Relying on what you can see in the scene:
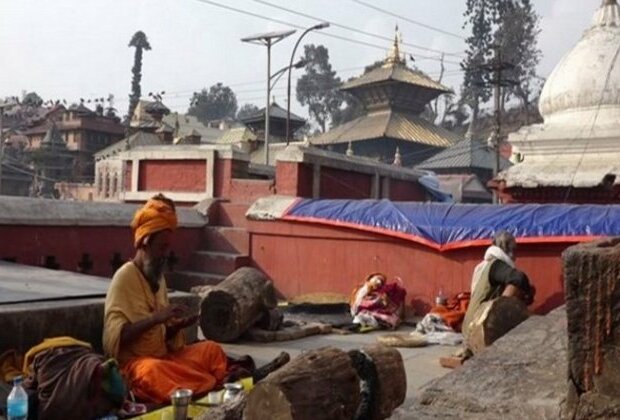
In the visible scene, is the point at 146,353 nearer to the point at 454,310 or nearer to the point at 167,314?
the point at 167,314

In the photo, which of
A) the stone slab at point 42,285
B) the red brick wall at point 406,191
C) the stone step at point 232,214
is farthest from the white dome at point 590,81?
the stone slab at point 42,285

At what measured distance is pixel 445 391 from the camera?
10.8 feet

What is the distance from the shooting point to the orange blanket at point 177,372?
14.9ft

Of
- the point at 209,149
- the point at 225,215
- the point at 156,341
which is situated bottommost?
the point at 156,341

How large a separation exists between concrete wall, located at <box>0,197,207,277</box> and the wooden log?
6.30 meters

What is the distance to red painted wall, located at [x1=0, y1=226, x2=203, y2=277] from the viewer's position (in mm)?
9148

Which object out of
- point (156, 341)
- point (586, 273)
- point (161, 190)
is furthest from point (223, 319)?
point (161, 190)

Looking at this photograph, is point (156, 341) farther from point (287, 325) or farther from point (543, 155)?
point (543, 155)

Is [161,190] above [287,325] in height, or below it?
above

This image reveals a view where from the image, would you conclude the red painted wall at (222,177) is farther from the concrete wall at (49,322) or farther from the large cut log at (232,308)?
the concrete wall at (49,322)

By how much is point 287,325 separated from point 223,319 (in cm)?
109

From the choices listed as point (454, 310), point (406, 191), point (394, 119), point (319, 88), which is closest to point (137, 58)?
point (319, 88)

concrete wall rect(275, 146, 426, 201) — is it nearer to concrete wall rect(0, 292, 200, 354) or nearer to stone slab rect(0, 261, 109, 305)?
stone slab rect(0, 261, 109, 305)

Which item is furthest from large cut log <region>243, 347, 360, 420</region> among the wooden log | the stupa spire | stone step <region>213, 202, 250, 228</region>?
the stupa spire
